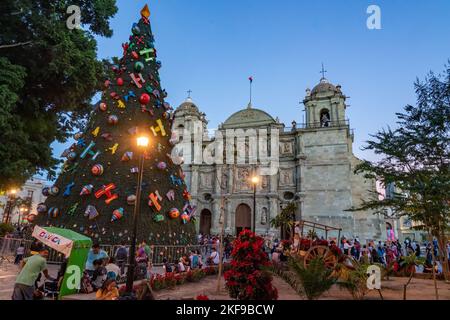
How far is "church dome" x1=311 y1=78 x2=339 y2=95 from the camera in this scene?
33375 mm

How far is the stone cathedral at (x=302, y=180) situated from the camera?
2942cm

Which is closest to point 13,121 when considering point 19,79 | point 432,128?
point 19,79

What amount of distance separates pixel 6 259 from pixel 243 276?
11737 mm

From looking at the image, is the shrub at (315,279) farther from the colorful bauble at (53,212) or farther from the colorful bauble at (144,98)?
the colorful bauble at (144,98)

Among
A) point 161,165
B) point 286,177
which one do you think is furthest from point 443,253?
point 286,177

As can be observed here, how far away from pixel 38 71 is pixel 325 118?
29.5 meters

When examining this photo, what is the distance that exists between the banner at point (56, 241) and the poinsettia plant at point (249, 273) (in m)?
3.72

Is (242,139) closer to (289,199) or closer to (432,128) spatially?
(289,199)

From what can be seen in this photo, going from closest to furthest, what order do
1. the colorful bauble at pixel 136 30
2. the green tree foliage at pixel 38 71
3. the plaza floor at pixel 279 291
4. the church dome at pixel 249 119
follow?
the plaza floor at pixel 279 291 < the green tree foliage at pixel 38 71 < the colorful bauble at pixel 136 30 < the church dome at pixel 249 119

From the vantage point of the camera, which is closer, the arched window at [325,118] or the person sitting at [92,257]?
the person sitting at [92,257]

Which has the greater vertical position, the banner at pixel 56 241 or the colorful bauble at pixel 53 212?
the colorful bauble at pixel 53 212

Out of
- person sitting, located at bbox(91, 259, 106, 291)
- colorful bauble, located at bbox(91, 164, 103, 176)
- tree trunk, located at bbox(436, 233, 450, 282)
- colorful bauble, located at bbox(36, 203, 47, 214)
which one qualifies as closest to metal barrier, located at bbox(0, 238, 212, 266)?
colorful bauble, located at bbox(36, 203, 47, 214)

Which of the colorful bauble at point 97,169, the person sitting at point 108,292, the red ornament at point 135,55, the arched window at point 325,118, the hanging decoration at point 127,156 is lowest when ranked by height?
the person sitting at point 108,292

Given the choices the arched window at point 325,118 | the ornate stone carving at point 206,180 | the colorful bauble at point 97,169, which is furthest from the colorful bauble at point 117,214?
the arched window at point 325,118
